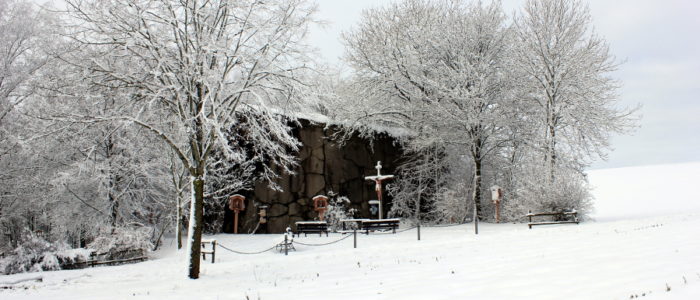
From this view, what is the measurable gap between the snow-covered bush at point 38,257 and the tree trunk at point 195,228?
6.51 m

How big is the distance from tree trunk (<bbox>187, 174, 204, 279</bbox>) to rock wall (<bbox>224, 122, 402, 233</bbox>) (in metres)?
9.92

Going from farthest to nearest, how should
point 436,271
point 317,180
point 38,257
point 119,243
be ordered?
point 317,180, point 119,243, point 38,257, point 436,271

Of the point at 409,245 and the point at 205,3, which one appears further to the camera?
the point at 409,245

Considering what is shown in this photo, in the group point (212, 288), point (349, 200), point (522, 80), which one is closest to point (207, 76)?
point (212, 288)

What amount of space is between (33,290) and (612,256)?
13.0 metres

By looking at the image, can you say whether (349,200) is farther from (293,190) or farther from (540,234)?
(540,234)

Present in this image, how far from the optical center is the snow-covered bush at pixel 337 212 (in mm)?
22859

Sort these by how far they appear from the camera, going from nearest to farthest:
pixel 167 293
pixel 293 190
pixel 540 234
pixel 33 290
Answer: pixel 167 293, pixel 33 290, pixel 540 234, pixel 293 190

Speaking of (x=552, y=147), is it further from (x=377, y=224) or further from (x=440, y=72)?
(x=377, y=224)

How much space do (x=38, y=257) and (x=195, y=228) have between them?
7439mm

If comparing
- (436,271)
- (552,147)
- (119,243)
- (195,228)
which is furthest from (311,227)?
(552,147)

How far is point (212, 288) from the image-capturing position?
35.9 ft

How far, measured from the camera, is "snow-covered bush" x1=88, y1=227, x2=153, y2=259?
17406 mm

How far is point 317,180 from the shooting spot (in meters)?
23.6
